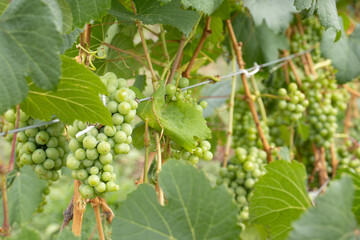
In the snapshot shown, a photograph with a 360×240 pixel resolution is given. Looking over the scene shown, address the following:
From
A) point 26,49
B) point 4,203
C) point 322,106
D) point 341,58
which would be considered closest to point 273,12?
point 341,58

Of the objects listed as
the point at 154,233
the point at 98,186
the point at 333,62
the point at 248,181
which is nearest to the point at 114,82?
the point at 98,186

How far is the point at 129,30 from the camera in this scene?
1.21 metres

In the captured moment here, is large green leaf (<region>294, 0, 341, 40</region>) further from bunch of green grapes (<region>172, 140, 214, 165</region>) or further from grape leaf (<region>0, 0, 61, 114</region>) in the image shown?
grape leaf (<region>0, 0, 61, 114</region>)

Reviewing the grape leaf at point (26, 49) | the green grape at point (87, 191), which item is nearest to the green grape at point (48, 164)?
the green grape at point (87, 191)

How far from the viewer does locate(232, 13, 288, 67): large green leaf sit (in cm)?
162

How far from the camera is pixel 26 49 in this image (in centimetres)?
61

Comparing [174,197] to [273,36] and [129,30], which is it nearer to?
[129,30]

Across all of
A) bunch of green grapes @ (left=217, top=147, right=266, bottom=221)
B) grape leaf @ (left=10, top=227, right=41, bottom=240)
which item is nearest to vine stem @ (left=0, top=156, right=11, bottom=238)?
grape leaf @ (left=10, top=227, right=41, bottom=240)

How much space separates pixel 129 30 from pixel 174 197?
721 mm

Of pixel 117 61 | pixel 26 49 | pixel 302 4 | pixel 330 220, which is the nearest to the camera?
pixel 330 220

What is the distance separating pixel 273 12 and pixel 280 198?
89 centimetres

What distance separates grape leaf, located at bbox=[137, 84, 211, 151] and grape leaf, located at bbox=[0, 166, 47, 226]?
48 cm

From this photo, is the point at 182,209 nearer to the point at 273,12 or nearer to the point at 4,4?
the point at 4,4

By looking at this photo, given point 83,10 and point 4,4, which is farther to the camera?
point 83,10
